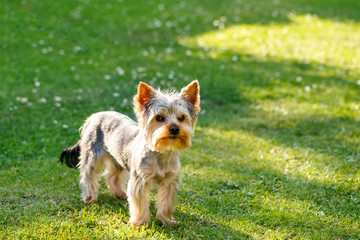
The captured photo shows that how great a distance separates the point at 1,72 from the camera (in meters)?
11.9

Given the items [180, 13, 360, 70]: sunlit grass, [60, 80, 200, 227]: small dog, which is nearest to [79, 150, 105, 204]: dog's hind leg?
[60, 80, 200, 227]: small dog

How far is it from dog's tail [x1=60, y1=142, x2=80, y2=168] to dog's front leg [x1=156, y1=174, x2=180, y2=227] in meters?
1.75

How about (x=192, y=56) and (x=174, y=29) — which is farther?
(x=174, y=29)

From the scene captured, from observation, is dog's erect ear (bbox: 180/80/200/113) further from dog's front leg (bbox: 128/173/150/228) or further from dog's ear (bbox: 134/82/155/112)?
dog's front leg (bbox: 128/173/150/228)

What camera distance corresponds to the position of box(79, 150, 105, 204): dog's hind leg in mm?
6305

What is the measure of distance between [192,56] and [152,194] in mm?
7923

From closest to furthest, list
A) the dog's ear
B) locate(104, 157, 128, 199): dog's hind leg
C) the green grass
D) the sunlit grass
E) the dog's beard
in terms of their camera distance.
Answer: the dog's beard
the dog's ear
the green grass
locate(104, 157, 128, 199): dog's hind leg
the sunlit grass

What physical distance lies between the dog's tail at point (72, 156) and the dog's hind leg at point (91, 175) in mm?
468

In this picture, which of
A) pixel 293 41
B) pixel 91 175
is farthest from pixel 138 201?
pixel 293 41

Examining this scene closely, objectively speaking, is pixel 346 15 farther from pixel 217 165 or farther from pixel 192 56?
pixel 217 165

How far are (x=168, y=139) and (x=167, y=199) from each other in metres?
0.90

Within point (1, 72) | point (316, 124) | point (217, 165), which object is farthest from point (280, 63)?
point (1, 72)

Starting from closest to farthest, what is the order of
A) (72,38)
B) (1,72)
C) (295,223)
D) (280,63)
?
(295,223), (1,72), (280,63), (72,38)

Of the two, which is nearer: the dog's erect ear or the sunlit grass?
the dog's erect ear
